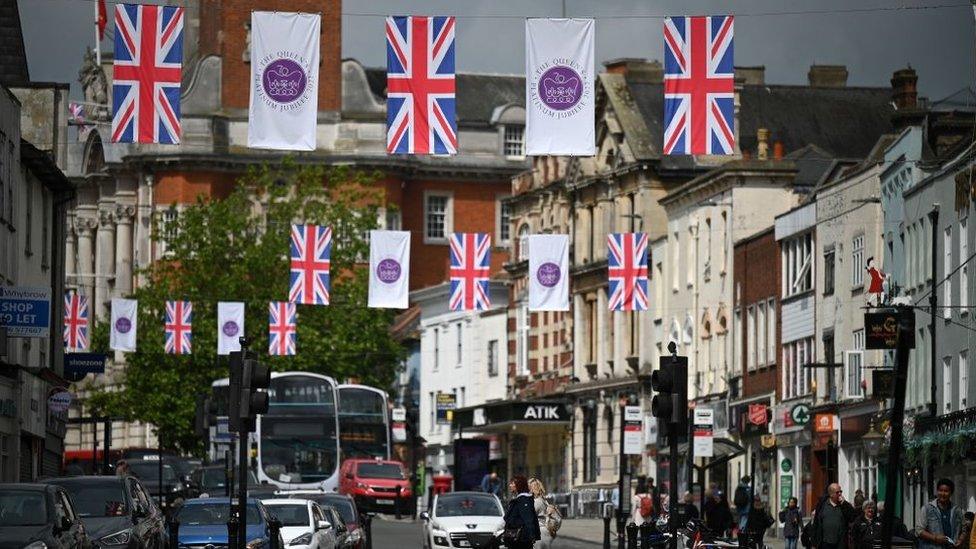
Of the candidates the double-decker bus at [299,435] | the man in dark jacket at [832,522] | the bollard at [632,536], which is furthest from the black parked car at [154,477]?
the man in dark jacket at [832,522]

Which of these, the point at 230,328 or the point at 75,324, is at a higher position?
the point at 75,324

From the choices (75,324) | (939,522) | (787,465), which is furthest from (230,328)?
(939,522)

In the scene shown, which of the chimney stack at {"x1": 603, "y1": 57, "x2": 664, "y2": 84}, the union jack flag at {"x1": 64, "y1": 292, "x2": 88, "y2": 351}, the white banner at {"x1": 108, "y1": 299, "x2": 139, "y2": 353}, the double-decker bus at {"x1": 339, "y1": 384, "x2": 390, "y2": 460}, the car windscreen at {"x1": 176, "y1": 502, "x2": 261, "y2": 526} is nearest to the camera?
the car windscreen at {"x1": 176, "y1": 502, "x2": 261, "y2": 526}

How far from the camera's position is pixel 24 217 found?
5181cm

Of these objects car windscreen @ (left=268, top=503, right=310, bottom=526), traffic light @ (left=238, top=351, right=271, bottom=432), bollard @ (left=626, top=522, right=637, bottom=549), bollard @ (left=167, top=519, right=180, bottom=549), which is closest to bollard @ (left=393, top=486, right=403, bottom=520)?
bollard @ (left=626, top=522, right=637, bottom=549)

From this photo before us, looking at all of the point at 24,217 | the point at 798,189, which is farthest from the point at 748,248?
the point at 24,217

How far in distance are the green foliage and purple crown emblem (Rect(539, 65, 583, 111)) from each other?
177 ft

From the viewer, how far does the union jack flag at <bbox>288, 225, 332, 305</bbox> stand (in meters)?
67.5

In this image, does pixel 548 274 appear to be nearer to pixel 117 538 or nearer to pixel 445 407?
pixel 117 538

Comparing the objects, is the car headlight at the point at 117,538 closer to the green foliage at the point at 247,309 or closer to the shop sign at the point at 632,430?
the shop sign at the point at 632,430

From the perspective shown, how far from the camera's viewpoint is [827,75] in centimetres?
9894

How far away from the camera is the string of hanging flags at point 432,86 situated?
1492 inches

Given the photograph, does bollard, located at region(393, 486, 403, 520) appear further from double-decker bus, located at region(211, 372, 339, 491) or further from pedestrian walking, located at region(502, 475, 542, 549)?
pedestrian walking, located at region(502, 475, 542, 549)

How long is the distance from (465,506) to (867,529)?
13691 mm
